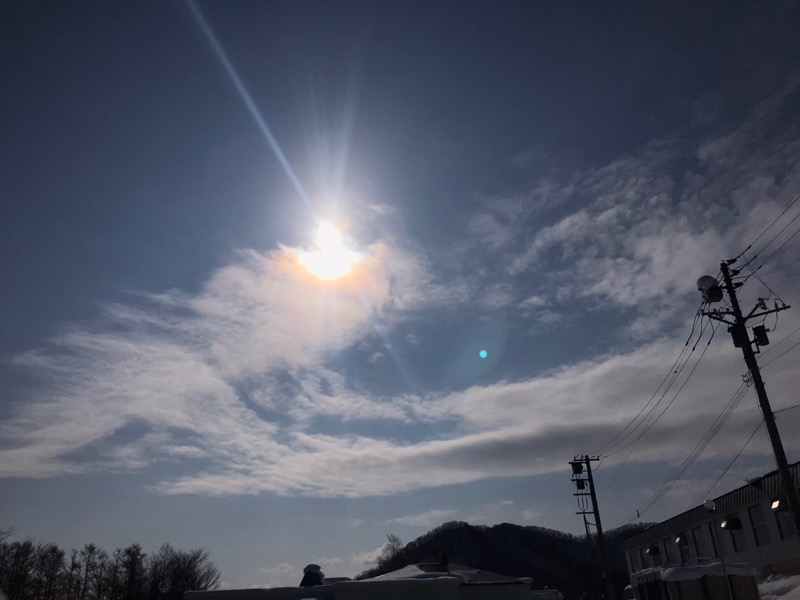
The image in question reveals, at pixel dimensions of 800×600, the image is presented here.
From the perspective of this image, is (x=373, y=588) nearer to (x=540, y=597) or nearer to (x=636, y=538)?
(x=540, y=597)

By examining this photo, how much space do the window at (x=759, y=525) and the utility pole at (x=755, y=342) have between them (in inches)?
873

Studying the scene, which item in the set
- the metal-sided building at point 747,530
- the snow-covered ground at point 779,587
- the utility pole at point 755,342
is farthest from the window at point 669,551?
the utility pole at point 755,342

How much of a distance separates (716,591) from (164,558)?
92447 mm

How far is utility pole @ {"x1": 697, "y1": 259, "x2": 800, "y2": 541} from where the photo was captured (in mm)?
15398

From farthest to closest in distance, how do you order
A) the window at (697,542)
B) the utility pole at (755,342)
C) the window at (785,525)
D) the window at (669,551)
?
the window at (669,551) < the window at (697,542) < the window at (785,525) < the utility pole at (755,342)

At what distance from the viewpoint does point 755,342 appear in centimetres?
1730

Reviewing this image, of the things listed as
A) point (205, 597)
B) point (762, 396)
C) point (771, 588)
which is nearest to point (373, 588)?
point (205, 597)

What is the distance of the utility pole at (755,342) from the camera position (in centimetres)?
1540

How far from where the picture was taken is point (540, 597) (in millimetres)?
42812

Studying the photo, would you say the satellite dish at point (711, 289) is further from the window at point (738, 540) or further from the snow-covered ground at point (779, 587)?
the window at point (738, 540)

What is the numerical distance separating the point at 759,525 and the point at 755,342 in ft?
86.0

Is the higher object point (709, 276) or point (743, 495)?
point (709, 276)

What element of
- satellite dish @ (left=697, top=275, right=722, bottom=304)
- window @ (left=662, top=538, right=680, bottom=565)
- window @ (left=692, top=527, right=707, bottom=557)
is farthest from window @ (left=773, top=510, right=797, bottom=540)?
satellite dish @ (left=697, top=275, right=722, bottom=304)

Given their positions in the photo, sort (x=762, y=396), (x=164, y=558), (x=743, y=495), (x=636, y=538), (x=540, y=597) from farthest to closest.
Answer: (x=164, y=558) < (x=636, y=538) < (x=540, y=597) < (x=743, y=495) < (x=762, y=396)
